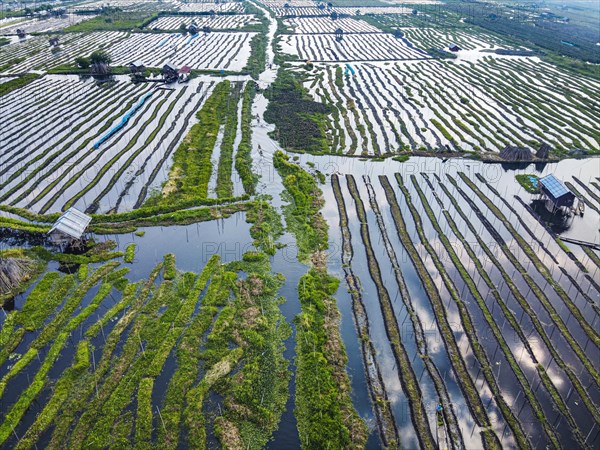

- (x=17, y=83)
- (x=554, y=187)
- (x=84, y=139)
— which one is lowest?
(x=17, y=83)

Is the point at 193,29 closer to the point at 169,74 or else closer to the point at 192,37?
the point at 192,37

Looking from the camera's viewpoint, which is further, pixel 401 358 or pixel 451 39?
pixel 451 39

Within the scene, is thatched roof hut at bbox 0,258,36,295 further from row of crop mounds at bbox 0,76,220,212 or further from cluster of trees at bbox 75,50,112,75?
cluster of trees at bbox 75,50,112,75

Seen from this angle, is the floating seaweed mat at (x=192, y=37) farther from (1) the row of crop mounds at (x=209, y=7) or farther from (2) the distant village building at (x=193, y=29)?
(1) the row of crop mounds at (x=209, y=7)

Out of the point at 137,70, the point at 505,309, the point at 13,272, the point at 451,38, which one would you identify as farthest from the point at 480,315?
the point at 451,38

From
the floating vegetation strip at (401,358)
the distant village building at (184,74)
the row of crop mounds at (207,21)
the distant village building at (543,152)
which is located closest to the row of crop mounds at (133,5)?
the row of crop mounds at (207,21)

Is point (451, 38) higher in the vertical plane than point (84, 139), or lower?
lower

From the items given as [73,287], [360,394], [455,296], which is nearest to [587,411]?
[455,296]

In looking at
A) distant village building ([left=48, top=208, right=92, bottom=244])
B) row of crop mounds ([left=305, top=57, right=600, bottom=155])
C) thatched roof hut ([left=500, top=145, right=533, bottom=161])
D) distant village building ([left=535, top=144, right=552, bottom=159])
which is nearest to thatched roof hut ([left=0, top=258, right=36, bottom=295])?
distant village building ([left=48, top=208, right=92, bottom=244])
